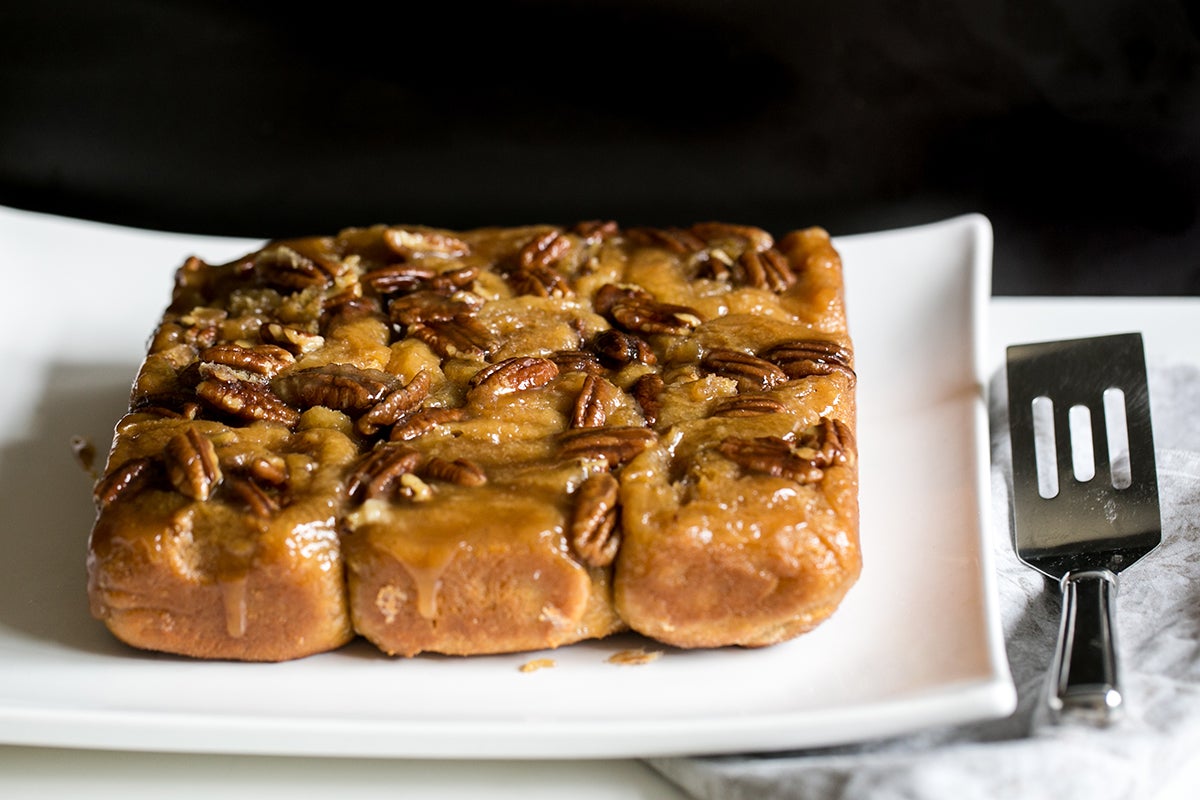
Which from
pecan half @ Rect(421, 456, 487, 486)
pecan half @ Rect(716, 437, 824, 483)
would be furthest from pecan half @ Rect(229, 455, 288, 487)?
pecan half @ Rect(716, 437, 824, 483)

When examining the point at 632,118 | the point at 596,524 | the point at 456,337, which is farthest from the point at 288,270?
the point at 632,118

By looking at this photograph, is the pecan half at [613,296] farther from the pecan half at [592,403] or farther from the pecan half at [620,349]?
the pecan half at [592,403]

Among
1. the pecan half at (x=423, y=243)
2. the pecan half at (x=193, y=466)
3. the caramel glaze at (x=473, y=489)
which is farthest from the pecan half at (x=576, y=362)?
the pecan half at (x=193, y=466)

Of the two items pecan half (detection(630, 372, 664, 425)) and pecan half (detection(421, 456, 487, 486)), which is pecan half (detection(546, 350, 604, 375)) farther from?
pecan half (detection(421, 456, 487, 486))

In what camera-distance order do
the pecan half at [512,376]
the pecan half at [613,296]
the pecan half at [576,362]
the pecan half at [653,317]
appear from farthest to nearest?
1. the pecan half at [613,296]
2. the pecan half at [653,317]
3. the pecan half at [576,362]
4. the pecan half at [512,376]

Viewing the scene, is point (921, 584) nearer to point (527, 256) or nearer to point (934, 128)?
point (527, 256)
